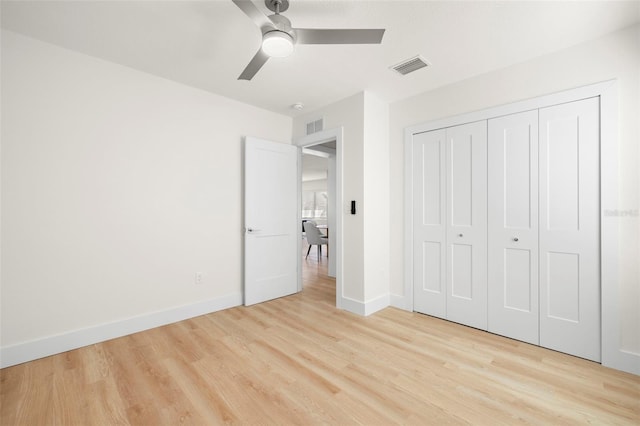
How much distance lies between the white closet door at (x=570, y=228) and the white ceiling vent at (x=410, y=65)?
3.76 ft

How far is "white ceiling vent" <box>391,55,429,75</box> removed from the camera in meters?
2.62

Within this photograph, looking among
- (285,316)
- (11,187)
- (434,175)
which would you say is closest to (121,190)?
(11,187)

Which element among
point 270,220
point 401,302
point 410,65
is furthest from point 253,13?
point 401,302

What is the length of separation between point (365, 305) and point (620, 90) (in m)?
2.90

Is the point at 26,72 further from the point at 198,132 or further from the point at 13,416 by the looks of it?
the point at 13,416

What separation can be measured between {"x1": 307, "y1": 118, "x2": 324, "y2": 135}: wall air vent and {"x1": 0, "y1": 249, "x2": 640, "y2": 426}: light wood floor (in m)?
2.54

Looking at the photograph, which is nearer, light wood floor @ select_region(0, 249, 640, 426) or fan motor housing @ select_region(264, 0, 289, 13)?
light wood floor @ select_region(0, 249, 640, 426)

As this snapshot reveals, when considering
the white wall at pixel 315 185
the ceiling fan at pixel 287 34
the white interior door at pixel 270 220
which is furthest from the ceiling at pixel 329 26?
the white wall at pixel 315 185

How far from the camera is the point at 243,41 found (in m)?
2.36

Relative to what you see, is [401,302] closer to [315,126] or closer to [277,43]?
[315,126]

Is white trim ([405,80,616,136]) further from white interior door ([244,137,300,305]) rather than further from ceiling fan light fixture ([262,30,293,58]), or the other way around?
ceiling fan light fixture ([262,30,293,58])

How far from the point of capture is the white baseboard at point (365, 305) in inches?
129

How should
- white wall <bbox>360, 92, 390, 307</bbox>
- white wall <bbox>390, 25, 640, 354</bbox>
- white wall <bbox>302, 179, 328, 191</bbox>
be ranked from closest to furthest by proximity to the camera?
white wall <bbox>390, 25, 640, 354</bbox> → white wall <bbox>360, 92, 390, 307</bbox> → white wall <bbox>302, 179, 328, 191</bbox>

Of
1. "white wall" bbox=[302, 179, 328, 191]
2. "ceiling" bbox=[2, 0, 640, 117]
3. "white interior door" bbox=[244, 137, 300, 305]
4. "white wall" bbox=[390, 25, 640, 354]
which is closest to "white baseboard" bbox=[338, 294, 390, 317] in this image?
"white interior door" bbox=[244, 137, 300, 305]
